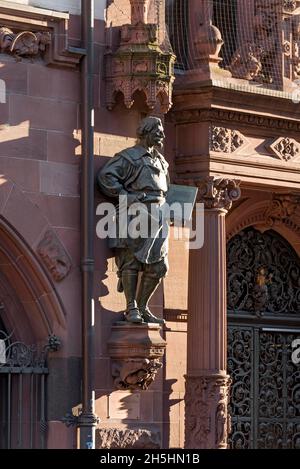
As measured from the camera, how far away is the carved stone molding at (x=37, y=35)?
67.1 feet

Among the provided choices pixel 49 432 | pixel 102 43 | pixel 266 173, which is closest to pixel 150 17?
pixel 102 43

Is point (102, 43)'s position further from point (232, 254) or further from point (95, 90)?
point (232, 254)

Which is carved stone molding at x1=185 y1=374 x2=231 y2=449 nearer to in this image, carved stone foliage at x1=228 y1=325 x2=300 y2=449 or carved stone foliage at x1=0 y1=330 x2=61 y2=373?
carved stone foliage at x1=228 y1=325 x2=300 y2=449

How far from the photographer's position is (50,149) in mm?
20781

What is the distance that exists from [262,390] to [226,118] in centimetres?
330

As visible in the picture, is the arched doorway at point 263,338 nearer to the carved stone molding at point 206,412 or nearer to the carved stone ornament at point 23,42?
the carved stone molding at point 206,412

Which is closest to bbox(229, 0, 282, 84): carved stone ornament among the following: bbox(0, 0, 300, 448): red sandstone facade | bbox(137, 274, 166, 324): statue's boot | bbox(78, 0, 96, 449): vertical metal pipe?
bbox(0, 0, 300, 448): red sandstone facade

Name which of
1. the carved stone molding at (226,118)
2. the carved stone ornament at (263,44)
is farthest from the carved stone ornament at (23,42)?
the carved stone ornament at (263,44)

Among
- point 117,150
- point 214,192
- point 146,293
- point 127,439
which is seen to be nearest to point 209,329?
point 146,293

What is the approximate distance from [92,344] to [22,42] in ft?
9.86

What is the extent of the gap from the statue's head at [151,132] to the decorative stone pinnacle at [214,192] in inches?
49.5

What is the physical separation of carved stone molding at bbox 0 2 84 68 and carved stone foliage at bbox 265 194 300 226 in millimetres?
3821

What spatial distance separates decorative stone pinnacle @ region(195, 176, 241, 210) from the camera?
2236 centimetres

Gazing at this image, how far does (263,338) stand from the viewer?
950 inches
